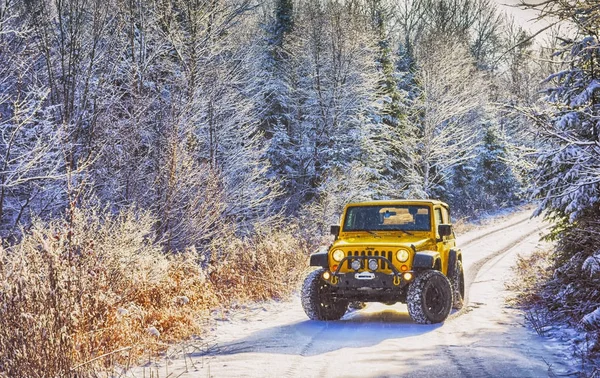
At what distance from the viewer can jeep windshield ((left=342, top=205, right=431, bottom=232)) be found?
9594 millimetres

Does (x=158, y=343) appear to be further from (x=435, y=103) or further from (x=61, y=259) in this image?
(x=435, y=103)

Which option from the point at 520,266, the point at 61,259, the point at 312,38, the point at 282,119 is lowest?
the point at 520,266

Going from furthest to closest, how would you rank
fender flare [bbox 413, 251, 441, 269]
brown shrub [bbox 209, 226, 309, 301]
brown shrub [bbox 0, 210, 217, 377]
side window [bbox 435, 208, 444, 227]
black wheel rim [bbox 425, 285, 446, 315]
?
brown shrub [bbox 209, 226, 309, 301], side window [bbox 435, 208, 444, 227], black wheel rim [bbox 425, 285, 446, 315], fender flare [bbox 413, 251, 441, 269], brown shrub [bbox 0, 210, 217, 377]

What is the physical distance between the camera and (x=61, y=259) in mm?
5926

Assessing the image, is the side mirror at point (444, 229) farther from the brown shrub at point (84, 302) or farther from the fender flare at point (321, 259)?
the brown shrub at point (84, 302)

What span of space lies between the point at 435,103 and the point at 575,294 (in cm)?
2309

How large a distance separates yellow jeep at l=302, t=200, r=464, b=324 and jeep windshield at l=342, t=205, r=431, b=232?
0.02 meters

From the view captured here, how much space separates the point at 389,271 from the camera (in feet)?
27.6

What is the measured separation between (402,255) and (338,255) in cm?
103

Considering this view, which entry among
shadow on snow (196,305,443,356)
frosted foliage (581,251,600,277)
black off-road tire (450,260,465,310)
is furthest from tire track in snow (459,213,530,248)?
frosted foliage (581,251,600,277)

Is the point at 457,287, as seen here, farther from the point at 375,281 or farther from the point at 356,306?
the point at 375,281

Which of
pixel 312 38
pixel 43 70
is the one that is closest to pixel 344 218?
pixel 43 70

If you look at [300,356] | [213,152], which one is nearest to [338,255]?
[300,356]

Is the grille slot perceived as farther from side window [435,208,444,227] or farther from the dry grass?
the dry grass
